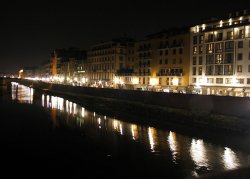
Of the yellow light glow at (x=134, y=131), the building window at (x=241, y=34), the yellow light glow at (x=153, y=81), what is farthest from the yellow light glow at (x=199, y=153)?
the yellow light glow at (x=153, y=81)

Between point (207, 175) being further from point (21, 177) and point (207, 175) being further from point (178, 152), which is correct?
point (21, 177)

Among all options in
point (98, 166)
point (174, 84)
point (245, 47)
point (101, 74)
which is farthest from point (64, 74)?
point (98, 166)

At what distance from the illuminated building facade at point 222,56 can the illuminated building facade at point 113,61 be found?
101 ft

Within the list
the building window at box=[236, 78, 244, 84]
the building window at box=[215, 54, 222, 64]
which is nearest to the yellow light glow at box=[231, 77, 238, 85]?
the building window at box=[236, 78, 244, 84]

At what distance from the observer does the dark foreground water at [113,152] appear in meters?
26.1

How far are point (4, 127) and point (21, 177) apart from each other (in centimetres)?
2287

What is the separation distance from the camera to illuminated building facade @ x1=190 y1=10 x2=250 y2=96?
60.9 meters

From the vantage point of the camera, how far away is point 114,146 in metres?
34.5

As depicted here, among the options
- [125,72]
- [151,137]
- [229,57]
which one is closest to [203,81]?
[229,57]

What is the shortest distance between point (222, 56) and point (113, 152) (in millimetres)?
42647

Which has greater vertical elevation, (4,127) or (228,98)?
(228,98)

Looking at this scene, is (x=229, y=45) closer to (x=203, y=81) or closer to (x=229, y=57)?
(x=229, y=57)

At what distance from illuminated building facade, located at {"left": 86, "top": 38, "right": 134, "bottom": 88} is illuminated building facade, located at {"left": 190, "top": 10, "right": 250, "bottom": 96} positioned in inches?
1216

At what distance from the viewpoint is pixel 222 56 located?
6594cm
